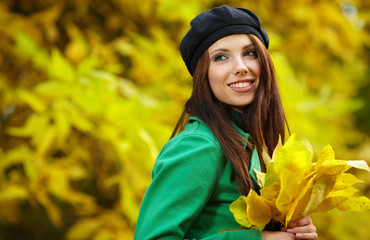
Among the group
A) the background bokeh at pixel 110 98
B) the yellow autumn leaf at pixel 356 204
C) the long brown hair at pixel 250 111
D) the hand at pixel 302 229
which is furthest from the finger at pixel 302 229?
the background bokeh at pixel 110 98

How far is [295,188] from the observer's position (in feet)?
4.45

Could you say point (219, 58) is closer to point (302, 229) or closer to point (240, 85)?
point (240, 85)

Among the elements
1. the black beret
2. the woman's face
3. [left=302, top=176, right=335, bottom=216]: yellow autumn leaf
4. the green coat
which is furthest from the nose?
[left=302, top=176, right=335, bottom=216]: yellow autumn leaf

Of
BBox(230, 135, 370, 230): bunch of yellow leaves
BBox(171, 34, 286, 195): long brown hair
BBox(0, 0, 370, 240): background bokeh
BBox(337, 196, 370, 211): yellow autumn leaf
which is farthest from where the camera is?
BBox(0, 0, 370, 240): background bokeh

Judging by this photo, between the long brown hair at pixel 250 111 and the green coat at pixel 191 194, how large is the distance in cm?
9

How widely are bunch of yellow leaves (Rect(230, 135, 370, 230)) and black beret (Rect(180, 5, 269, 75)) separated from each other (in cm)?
50

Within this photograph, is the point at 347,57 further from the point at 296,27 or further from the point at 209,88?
the point at 209,88

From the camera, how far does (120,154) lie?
2617mm

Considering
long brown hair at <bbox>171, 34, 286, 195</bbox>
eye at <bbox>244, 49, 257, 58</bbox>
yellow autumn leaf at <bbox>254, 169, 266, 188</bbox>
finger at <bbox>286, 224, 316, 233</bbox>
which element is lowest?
finger at <bbox>286, 224, 316, 233</bbox>

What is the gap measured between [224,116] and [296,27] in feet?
7.97

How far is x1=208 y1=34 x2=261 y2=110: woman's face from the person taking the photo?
1713mm

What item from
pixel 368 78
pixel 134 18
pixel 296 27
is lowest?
pixel 368 78

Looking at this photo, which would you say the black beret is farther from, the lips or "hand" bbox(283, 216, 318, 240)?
"hand" bbox(283, 216, 318, 240)

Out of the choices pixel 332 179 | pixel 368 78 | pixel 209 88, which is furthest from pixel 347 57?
pixel 332 179
